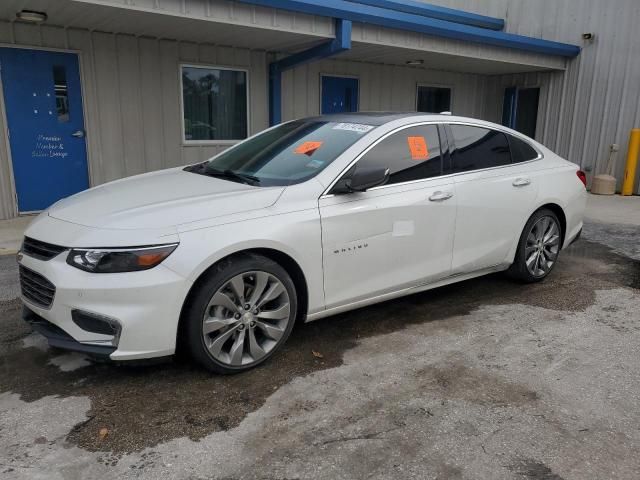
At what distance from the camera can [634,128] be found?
1101 centimetres

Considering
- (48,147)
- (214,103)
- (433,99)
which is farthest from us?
(433,99)

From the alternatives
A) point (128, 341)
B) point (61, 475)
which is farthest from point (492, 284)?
point (61, 475)

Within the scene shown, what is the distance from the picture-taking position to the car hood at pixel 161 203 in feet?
10.1

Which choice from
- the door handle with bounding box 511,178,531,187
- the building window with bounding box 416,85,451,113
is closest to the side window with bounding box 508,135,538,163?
the door handle with bounding box 511,178,531,187

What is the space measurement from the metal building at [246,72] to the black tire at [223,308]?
4283 millimetres

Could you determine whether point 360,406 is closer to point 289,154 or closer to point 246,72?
point 289,154

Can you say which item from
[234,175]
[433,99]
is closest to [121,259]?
[234,175]

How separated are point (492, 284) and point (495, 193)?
1.10 m

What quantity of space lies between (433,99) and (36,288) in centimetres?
1092

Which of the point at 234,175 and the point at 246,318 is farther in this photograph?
the point at 234,175

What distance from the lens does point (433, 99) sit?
12.5 metres

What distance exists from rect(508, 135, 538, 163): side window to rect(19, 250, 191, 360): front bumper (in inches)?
127

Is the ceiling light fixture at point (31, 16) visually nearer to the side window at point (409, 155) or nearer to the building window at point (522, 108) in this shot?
the side window at point (409, 155)

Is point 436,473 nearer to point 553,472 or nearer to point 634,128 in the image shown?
point 553,472
